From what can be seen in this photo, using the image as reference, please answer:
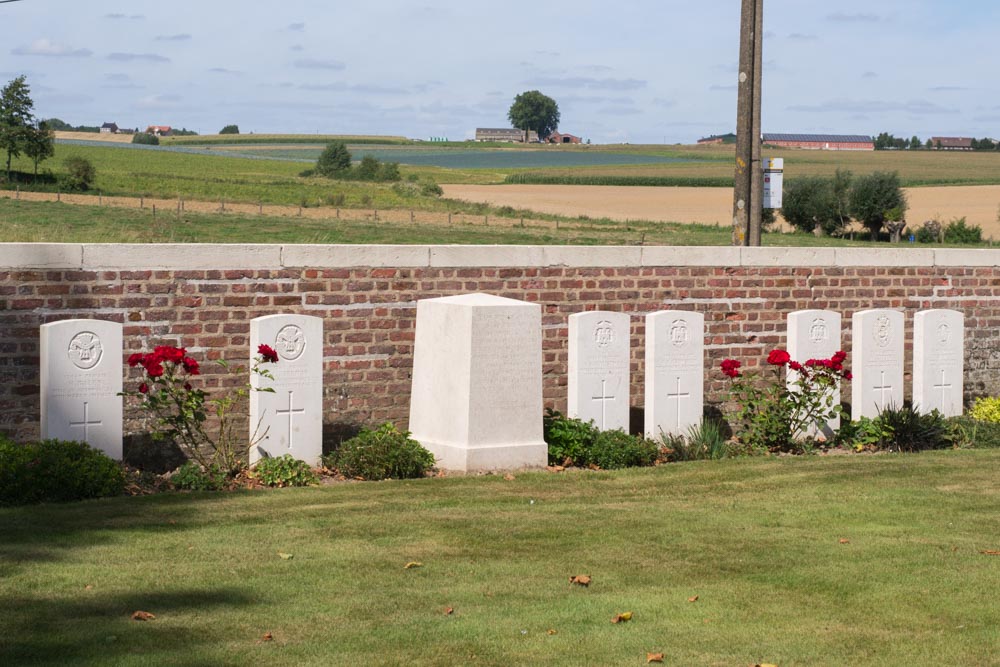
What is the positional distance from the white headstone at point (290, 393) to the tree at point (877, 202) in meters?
40.7

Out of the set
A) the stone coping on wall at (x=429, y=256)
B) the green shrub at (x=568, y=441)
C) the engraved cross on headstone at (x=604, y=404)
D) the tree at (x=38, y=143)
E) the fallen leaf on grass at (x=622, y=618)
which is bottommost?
the fallen leaf on grass at (x=622, y=618)

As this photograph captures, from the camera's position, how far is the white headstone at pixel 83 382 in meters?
9.62

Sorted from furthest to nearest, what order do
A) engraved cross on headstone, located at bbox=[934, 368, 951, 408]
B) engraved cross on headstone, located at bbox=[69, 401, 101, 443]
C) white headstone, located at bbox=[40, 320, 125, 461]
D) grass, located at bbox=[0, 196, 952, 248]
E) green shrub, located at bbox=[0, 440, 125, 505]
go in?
1. grass, located at bbox=[0, 196, 952, 248]
2. engraved cross on headstone, located at bbox=[934, 368, 951, 408]
3. engraved cross on headstone, located at bbox=[69, 401, 101, 443]
4. white headstone, located at bbox=[40, 320, 125, 461]
5. green shrub, located at bbox=[0, 440, 125, 505]

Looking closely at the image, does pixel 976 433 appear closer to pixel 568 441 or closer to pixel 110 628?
pixel 568 441

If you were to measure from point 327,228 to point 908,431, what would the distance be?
23223 millimetres

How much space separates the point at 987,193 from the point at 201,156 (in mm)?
55378

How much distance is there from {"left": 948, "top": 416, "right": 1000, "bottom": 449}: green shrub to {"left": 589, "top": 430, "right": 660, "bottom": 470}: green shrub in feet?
11.7

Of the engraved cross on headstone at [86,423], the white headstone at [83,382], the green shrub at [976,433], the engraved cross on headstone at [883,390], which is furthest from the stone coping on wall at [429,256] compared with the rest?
the green shrub at [976,433]

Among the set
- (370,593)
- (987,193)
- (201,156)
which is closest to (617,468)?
(370,593)

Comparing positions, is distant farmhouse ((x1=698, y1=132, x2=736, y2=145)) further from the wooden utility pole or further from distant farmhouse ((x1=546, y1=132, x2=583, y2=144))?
the wooden utility pole

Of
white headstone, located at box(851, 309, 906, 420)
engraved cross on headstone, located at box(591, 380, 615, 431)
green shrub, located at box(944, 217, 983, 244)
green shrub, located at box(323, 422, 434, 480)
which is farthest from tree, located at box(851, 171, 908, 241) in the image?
green shrub, located at box(323, 422, 434, 480)

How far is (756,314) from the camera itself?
1375 cm

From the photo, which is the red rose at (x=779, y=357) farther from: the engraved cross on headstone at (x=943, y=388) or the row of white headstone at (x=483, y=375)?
the engraved cross on headstone at (x=943, y=388)

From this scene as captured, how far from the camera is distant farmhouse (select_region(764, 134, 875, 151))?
14525 cm
